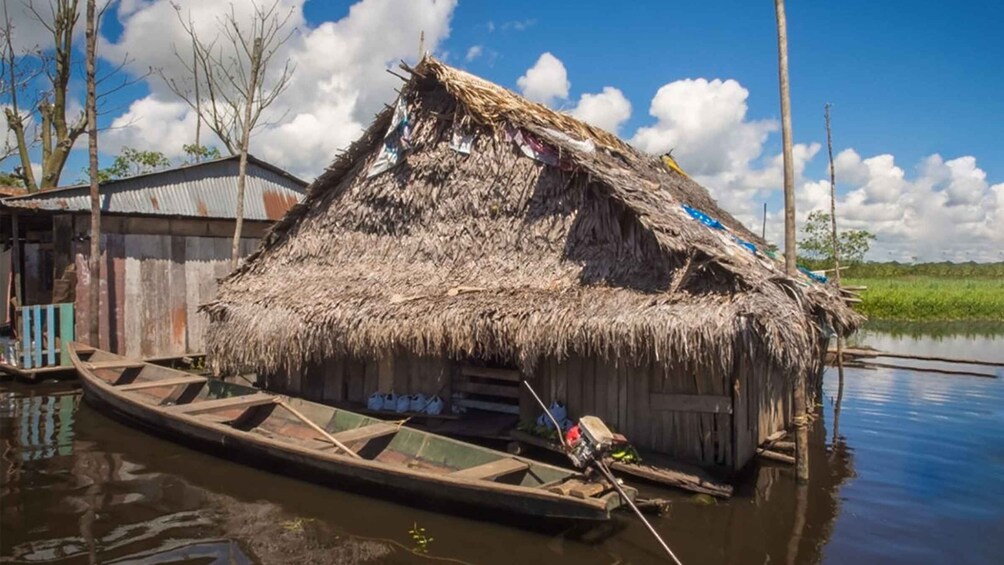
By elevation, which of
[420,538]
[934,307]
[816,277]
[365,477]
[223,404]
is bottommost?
[420,538]

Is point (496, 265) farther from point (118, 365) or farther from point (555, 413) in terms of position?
point (118, 365)

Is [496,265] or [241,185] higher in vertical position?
[241,185]

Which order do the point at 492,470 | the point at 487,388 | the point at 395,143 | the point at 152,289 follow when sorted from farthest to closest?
the point at 152,289
the point at 395,143
the point at 487,388
the point at 492,470

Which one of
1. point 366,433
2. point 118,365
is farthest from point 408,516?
point 118,365

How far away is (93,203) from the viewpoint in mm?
11625

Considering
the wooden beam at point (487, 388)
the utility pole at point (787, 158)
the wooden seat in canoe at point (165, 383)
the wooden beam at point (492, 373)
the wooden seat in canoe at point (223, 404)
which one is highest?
the utility pole at point (787, 158)

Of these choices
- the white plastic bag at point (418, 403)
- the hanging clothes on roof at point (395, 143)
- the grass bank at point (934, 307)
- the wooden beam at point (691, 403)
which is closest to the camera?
the wooden beam at point (691, 403)

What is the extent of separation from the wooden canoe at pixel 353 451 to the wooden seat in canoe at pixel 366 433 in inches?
0.4

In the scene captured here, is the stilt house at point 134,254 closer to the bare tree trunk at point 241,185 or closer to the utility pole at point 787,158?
the bare tree trunk at point 241,185

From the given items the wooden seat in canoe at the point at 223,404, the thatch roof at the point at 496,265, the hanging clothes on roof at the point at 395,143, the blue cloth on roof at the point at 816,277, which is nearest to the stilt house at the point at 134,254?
the thatch roof at the point at 496,265

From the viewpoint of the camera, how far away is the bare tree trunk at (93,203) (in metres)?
11.7

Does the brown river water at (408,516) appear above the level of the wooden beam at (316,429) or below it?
below

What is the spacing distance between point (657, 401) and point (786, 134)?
10.7ft

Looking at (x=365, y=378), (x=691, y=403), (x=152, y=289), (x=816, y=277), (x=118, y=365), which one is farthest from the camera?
(x=152, y=289)
